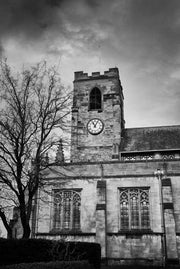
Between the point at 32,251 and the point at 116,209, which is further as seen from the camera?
the point at 116,209

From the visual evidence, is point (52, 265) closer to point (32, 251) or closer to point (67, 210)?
point (32, 251)

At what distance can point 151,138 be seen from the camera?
114ft

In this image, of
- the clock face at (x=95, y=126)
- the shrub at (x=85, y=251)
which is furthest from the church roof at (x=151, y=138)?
the shrub at (x=85, y=251)

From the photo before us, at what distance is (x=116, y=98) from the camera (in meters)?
37.4

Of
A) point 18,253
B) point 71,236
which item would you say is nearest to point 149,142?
point 71,236

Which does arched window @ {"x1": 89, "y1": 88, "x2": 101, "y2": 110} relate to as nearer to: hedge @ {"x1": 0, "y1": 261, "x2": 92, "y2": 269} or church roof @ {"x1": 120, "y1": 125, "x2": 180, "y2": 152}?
church roof @ {"x1": 120, "y1": 125, "x2": 180, "y2": 152}

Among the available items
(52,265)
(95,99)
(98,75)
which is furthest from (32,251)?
(98,75)

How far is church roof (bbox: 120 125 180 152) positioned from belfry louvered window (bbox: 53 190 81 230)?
12115mm

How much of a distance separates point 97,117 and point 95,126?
1214 millimetres

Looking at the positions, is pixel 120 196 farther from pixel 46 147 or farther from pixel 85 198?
pixel 46 147

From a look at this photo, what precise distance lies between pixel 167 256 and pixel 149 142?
1596 centimetres

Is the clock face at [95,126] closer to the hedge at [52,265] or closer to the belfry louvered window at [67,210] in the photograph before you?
the belfry louvered window at [67,210]

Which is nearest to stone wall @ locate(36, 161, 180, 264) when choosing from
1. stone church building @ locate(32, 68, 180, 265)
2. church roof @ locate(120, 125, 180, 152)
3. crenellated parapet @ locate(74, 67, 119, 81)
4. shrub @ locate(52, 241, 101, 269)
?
stone church building @ locate(32, 68, 180, 265)

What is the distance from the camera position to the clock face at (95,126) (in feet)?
120
